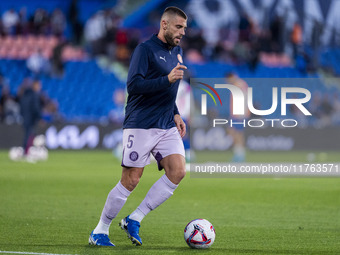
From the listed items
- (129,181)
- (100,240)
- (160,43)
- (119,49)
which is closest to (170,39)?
(160,43)

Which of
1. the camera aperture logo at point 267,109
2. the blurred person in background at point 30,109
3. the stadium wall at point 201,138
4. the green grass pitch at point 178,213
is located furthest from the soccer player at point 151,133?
the stadium wall at point 201,138

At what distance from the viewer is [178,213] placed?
32.6 feet

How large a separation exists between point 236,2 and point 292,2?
108 inches

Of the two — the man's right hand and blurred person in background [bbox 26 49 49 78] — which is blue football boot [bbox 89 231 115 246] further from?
blurred person in background [bbox 26 49 49 78]

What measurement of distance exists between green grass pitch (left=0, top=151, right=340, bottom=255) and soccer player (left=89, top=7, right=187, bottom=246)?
0.35 metres

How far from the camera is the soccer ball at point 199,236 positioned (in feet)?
22.6

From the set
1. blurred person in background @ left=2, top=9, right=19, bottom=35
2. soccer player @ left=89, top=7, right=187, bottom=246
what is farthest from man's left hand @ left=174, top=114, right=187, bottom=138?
blurred person in background @ left=2, top=9, right=19, bottom=35

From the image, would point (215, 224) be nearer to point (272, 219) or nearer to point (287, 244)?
point (272, 219)

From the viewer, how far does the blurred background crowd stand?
27875 mm

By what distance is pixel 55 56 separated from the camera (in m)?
27.7

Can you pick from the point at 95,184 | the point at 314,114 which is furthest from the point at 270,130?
the point at 95,184

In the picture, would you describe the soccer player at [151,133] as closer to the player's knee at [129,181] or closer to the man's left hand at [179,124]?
the player's knee at [129,181]

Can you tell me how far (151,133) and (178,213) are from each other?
317 cm

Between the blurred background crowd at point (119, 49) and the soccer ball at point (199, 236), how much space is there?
1912cm
